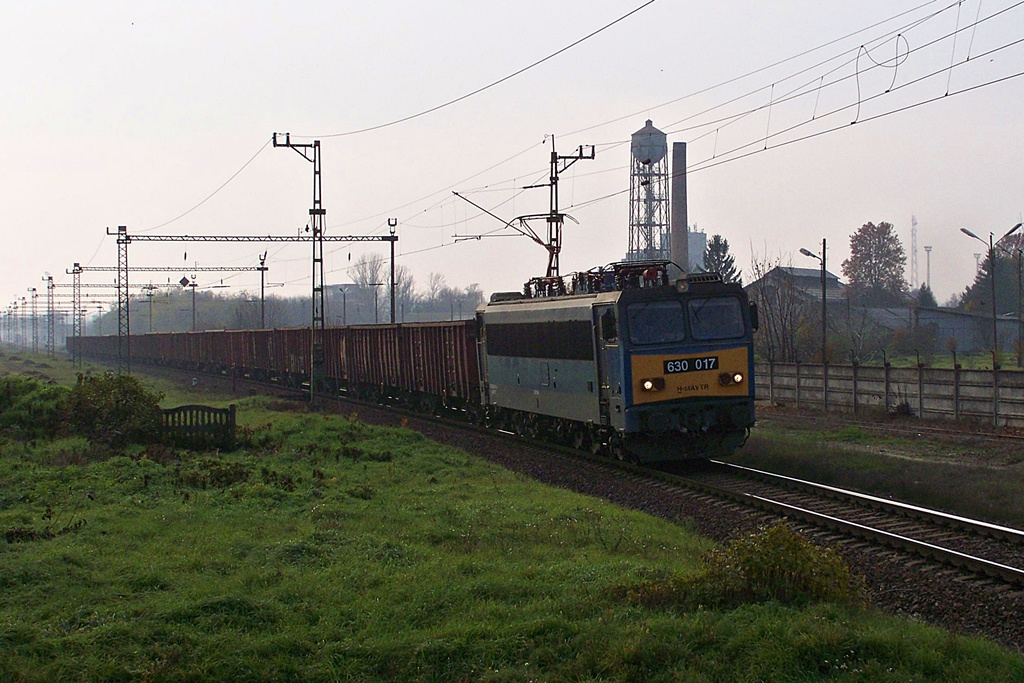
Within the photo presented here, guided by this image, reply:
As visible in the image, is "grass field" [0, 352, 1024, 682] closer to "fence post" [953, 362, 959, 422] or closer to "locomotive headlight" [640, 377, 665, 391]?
"locomotive headlight" [640, 377, 665, 391]

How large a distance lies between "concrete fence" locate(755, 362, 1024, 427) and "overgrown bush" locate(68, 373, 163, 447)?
1851cm

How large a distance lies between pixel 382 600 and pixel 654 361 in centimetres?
850

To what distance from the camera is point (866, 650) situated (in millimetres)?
6441

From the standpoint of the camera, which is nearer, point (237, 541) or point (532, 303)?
point (237, 541)

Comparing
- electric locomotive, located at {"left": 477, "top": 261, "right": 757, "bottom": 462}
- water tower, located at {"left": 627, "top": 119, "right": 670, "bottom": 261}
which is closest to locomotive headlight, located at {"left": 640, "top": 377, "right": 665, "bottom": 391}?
electric locomotive, located at {"left": 477, "top": 261, "right": 757, "bottom": 462}

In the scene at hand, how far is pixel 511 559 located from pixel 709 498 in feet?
16.9

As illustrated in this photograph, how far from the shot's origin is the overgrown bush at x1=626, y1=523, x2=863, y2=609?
300 inches

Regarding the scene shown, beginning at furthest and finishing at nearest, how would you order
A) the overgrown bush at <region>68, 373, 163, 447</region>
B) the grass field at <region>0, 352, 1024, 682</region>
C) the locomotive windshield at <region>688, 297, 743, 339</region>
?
the overgrown bush at <region>68, 373, 163, 447</region>, the locomotive windshield at <region>688, 297, 743, 339</region>, the grass field at <region>0, 352, 1024, 682</region>

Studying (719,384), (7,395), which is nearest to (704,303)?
(719,384)

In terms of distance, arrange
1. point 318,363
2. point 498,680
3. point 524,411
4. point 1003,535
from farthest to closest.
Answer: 1. point 318,363
2. point 524,411
3. point 1003,535
4. point 498,680

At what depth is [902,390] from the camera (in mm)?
25641

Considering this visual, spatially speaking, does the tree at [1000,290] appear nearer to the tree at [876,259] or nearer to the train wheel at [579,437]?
the tree at [876,259]

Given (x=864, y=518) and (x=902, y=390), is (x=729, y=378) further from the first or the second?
(x=902, y=390)

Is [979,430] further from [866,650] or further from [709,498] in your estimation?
[866,650]
